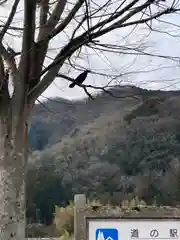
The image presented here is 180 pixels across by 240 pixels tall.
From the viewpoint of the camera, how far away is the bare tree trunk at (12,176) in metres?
3.94

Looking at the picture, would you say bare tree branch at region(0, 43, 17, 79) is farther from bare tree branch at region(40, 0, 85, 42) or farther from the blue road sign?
the blue road sign

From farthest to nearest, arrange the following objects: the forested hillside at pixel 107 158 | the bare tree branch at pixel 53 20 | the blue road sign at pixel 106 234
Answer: the forested hillside at pixel 107 158 < the bare tree branch at pixel 53 20 < the blue road sign at pixel 106 234

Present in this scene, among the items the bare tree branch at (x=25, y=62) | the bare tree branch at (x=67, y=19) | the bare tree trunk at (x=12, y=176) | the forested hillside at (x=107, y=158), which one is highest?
the forested hillside at (x=107, y=158)

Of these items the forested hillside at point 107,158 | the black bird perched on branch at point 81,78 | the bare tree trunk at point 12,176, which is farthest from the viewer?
the forested hillside at point 107,158

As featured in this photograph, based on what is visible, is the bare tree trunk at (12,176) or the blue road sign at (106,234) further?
the bare tree trunk at (12,176)

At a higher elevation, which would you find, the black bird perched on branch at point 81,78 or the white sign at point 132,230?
the black bird perched on branch at point 81,78

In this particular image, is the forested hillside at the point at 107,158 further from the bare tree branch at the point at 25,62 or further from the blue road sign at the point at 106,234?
the blue road sign at the point at 106,234

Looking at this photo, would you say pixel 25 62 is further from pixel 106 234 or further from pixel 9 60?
pixel 106 234

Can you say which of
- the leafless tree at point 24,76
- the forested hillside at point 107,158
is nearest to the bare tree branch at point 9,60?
the leafless tree at point 24,76

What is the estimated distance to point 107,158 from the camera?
20.9m

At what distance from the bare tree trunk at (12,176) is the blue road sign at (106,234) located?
26.9 inches

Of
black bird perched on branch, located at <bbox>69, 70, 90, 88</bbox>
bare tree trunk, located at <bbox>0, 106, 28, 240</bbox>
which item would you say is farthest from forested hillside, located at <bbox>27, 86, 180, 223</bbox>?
bare tree trunk, located at <bbox>0, 106, 28, 240</bbox>

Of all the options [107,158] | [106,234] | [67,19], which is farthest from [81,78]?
[107,158]

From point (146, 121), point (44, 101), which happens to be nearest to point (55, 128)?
point (146, 121)
